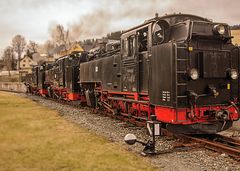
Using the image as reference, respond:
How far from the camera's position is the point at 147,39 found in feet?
33.7

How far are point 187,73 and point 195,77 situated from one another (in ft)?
0.78

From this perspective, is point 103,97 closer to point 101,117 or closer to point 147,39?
point 101,117

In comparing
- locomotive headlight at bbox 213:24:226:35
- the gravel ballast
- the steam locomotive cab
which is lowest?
the gravel ballast

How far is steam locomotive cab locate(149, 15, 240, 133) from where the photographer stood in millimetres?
8547

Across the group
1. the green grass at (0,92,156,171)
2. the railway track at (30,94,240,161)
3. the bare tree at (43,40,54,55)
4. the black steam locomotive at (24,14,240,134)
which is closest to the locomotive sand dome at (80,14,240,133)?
the black steam locomotive at (24,14,240,134)

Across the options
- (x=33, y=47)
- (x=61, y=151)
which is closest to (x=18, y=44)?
(x=33, y=47)

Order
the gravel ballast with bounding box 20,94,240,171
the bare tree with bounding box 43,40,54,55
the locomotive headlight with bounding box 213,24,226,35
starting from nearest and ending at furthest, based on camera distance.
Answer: the gravel ballast with bounding box 20,94,240,171 → the locomotive headlight with bounding box 213,24,226,35 → the bare tree with bounding box 43,40,54,55

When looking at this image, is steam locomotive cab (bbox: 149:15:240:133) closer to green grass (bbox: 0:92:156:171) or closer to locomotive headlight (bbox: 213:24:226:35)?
locomotive headlight (bbox: 213:24:226:35)

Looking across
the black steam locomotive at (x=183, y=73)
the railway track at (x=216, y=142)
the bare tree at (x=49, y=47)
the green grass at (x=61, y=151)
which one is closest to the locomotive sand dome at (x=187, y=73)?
the black steam locomotive at (x=183, y=73)

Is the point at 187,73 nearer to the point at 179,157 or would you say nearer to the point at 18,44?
the point at 179,157

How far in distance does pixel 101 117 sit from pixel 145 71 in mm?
5338

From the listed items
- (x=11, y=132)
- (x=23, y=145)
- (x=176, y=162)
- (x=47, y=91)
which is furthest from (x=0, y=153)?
(x=47, y=91)

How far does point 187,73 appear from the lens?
8578 mm

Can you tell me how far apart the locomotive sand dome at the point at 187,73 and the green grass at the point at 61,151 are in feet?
6.12
